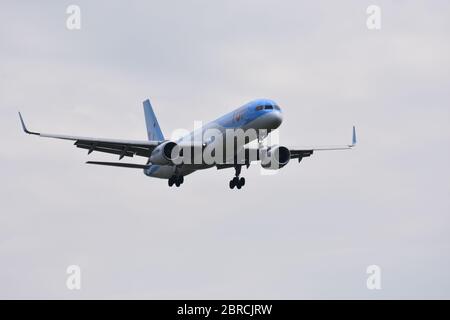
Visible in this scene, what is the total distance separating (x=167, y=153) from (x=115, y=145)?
12.4 feet

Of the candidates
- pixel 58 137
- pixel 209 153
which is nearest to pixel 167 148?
pixel 209 153

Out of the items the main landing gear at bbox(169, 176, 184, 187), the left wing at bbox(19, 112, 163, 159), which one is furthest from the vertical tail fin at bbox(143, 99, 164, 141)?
the left wing at bbox(19, 112, 163, 159)

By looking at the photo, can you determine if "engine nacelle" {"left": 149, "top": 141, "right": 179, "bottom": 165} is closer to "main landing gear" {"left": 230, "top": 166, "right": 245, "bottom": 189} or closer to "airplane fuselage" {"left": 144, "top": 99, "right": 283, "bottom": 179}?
"airplane fuselage" {"left": 144, "top": 99, "right": 283, "bottom": 179}

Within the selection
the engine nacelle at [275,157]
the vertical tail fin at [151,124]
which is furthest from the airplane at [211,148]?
the vertical tail fin at [151,124]

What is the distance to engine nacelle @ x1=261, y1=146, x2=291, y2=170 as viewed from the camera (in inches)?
2673

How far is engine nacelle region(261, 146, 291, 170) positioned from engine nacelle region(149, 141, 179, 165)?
22.4 feet

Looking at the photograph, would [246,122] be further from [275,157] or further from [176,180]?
[176,180]

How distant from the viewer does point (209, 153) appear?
64.0 m

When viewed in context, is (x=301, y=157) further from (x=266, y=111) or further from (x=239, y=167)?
(x=266, y=111)

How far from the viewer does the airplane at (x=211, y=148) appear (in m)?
62.2

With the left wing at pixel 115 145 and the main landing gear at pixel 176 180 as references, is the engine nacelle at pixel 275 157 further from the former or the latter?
the left wing at pixel 115 145

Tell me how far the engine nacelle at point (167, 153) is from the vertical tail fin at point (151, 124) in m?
14.6

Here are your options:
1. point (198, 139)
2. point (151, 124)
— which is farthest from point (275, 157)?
point (151, 124)

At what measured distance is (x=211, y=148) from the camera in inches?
2515
